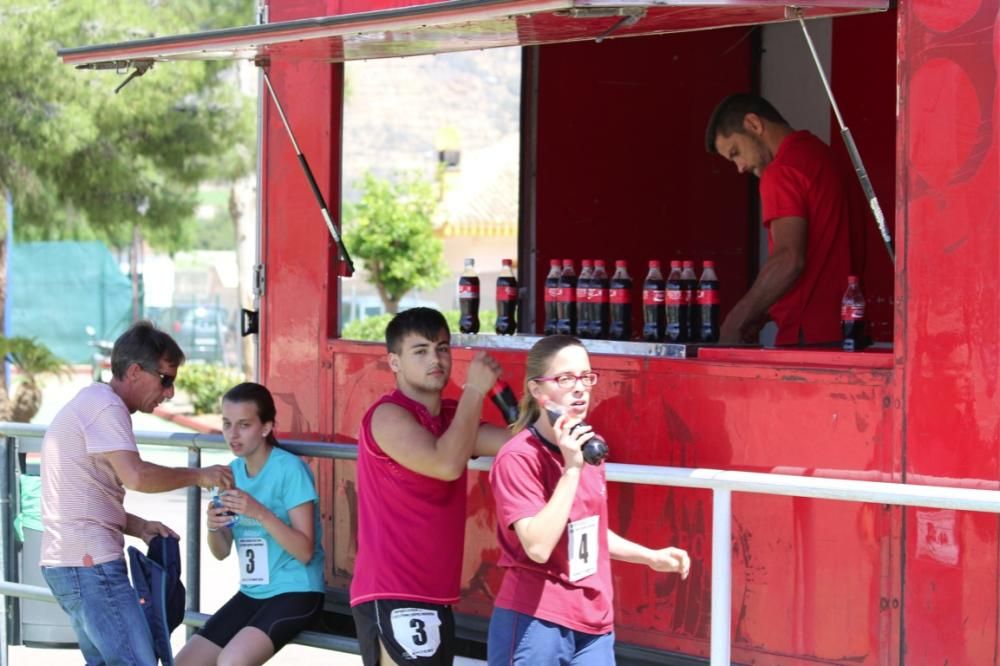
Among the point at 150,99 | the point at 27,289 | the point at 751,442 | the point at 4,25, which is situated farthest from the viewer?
the point at 27,289

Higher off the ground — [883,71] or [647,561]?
[883,71]

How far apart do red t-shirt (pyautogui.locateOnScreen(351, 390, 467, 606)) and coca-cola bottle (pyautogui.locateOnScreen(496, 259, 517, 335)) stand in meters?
1.53

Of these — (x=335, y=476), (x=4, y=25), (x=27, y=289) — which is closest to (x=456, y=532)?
(x=335, y=476)

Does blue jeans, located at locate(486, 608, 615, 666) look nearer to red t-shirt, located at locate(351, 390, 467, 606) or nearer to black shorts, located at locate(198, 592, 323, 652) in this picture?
red t-shirt, located at locate(351, 390, 467, 606)

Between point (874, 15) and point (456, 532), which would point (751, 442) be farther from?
point (874, 15)

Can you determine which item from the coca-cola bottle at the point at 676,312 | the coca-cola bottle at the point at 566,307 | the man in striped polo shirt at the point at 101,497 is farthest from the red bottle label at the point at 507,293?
the man in striped polo shirt at the point at 101,497

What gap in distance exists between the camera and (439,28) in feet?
15.6

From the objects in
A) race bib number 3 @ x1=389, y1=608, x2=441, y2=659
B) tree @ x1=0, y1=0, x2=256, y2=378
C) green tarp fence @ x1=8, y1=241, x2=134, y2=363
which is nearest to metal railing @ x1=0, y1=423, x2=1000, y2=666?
race bib number 3 @ x1=389, y1=608, x2=441, y2=659

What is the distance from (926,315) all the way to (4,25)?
564 inches

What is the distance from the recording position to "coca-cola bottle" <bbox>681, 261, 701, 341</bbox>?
5.44 meters

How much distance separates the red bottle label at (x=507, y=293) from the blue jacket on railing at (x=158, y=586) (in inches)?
71.0

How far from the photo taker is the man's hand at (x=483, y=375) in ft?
14.7

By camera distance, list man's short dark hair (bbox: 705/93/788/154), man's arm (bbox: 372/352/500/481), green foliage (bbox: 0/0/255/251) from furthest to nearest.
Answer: green foliage (bbox: 0/0/255/251), man's short dark hair (bbox: 705/93/788/154), man's arm (bbox: 372/352/500/481)

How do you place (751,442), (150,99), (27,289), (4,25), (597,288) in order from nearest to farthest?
(751,442) → (597,288) → (4,25) → (150,99) → (27,289)
